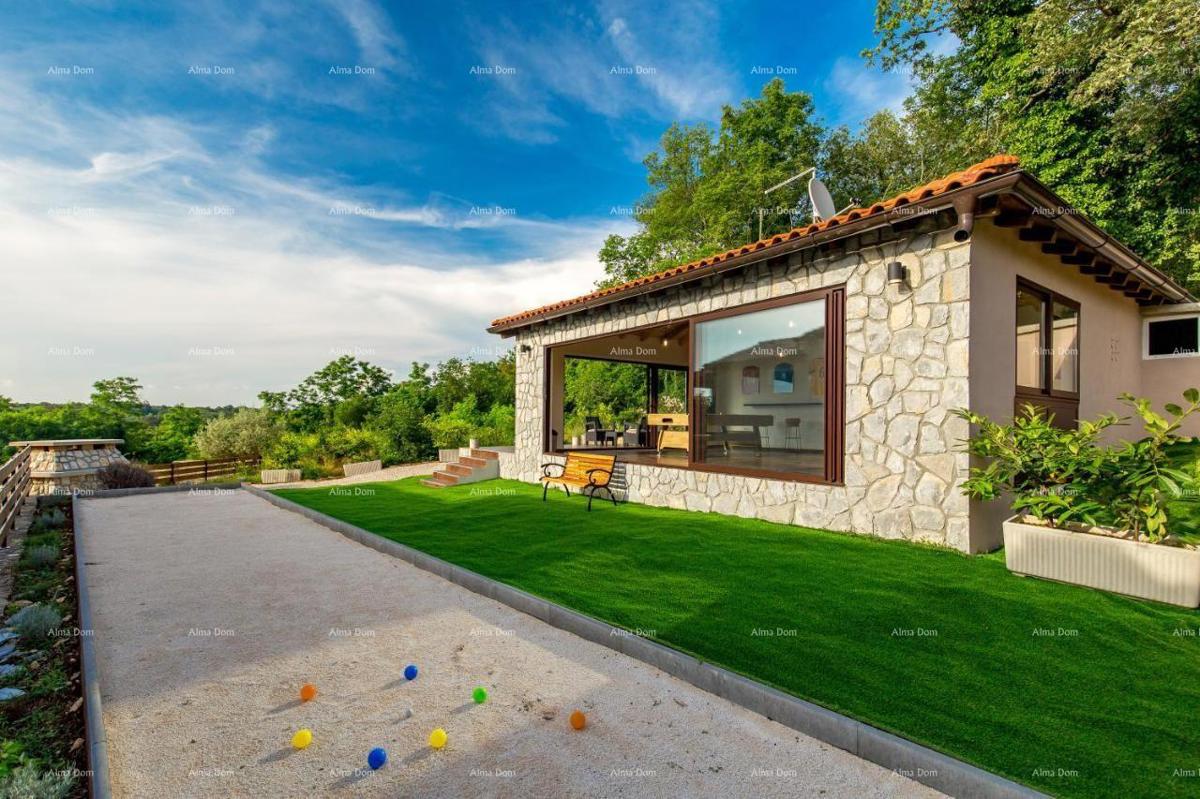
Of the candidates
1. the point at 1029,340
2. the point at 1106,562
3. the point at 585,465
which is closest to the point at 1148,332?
the point at 1029,340

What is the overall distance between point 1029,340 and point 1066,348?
1582 millimetres

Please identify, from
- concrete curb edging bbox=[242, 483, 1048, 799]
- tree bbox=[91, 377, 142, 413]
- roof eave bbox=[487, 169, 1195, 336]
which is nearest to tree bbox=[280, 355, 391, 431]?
tree bbox=[91, 377, 142, 413]

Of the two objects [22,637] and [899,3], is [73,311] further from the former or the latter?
[899,3]

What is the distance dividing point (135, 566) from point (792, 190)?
78.1 feet

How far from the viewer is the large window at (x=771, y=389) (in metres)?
6.38

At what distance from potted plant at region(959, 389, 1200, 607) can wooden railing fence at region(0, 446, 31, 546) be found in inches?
456

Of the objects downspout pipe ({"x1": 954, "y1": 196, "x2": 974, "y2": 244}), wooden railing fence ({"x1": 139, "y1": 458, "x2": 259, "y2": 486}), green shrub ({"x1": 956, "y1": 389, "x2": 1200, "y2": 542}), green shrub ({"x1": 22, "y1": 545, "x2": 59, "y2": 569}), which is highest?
downspout pipe ({"x1": 954, "y1": 196, "x2": 974, "y2": 244})

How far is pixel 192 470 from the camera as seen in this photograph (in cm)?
1661

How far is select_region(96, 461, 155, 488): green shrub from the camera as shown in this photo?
496 inches

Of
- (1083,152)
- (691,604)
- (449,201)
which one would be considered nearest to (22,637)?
(691,604)

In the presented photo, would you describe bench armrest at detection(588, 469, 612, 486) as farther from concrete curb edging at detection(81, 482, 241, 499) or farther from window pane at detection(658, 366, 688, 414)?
concrete curb edging at detection(81, 482, 241, 499)

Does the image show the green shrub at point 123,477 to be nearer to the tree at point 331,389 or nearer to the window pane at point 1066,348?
the tree at point 331,389

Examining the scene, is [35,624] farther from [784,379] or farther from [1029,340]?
[1029,340]

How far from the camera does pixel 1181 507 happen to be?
568 centimetres
